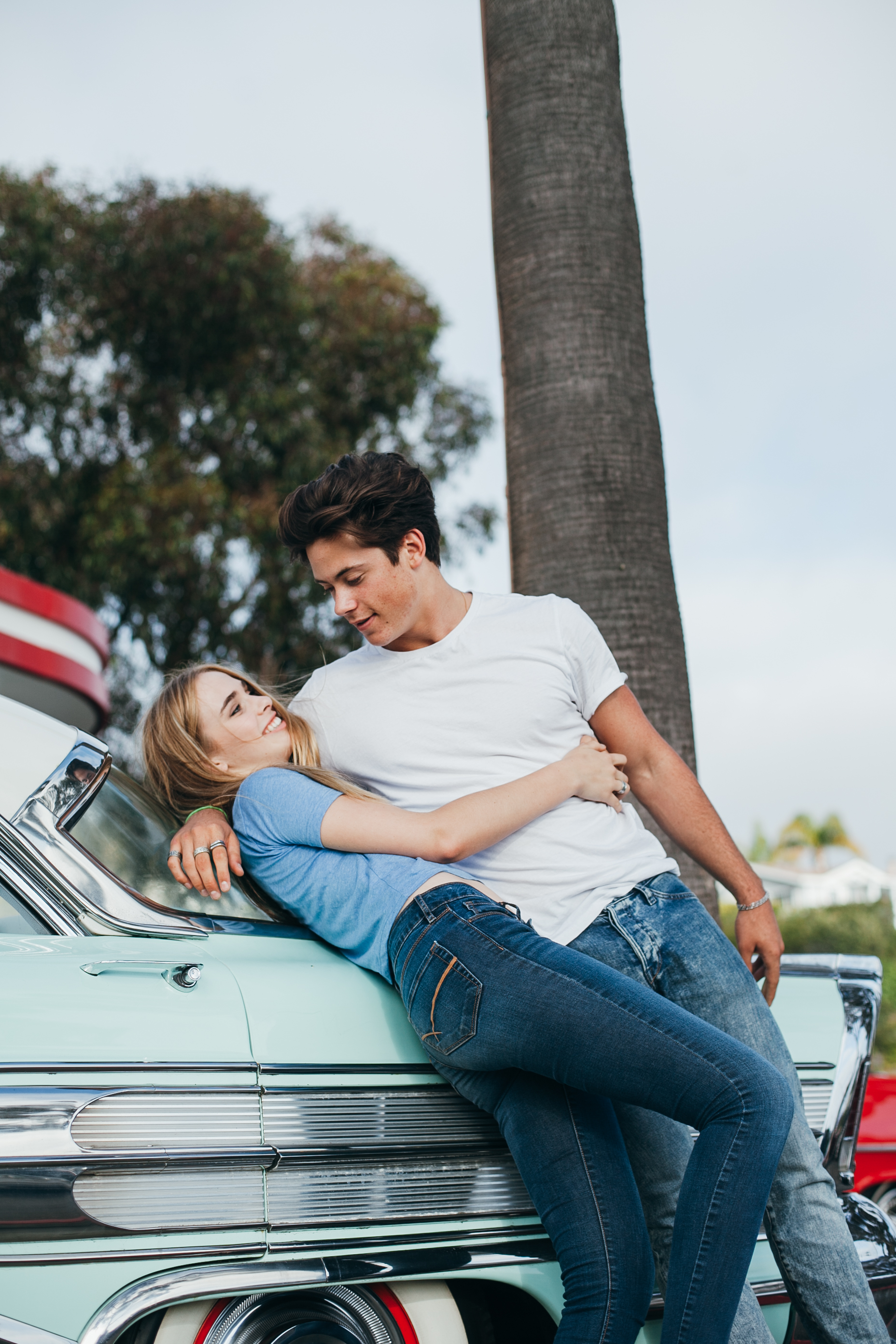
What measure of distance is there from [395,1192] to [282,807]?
2.55 feet

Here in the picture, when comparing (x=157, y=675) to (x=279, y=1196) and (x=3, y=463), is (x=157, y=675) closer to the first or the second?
(x=3, y=463)

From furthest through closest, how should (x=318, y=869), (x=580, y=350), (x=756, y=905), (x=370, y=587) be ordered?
(x=580, y=350), (x=756, y=905), (x=370, y=587), (x=318, y=869)

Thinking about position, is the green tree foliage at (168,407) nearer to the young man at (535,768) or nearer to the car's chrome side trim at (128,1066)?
the young man at (535,768)

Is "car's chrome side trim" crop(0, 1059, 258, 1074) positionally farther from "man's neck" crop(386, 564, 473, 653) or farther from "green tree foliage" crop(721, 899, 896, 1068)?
"green tree foliage" crop(721, 899, 896, 1068)

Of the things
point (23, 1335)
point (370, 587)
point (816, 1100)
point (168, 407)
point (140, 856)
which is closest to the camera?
point (23, 1335)

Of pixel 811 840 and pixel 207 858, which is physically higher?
pixel 207 858

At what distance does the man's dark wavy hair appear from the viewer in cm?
260

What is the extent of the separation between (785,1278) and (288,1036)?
1.15m

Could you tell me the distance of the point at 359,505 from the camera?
102 inches

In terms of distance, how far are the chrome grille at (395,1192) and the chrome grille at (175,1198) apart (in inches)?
1.7

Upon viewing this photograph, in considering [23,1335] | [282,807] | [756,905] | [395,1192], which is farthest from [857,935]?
[23,1335]

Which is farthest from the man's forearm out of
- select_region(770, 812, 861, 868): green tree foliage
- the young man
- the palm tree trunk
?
select_region(770, 812, 861, 868): green tree foliage

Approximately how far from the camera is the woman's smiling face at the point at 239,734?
2.61m

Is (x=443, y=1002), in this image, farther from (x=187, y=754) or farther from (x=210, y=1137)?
(x=187, y=754)
